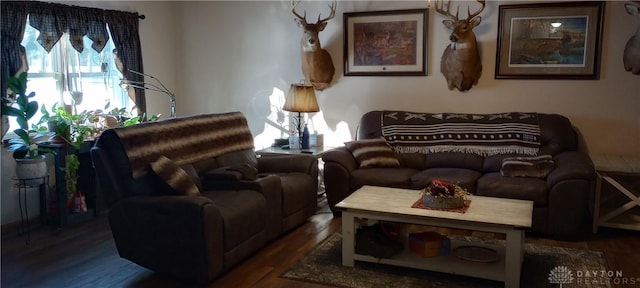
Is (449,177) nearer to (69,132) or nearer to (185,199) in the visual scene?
(185,199)

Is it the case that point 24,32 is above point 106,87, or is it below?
above

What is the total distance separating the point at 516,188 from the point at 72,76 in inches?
155

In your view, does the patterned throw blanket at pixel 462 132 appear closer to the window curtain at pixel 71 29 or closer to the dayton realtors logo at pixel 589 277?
the dayton realtors logo at pixel 589 277

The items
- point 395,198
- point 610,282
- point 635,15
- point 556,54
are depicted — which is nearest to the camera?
point 610,282

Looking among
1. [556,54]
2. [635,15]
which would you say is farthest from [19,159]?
[635,15]

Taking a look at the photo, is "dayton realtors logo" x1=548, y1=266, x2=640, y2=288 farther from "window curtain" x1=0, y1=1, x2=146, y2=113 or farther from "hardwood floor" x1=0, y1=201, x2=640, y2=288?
"window curtain" x1=0, y1=1, x2=146, y2=113

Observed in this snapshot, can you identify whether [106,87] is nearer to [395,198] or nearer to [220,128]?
[220,128]

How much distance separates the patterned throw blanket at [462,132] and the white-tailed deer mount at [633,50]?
83 cm

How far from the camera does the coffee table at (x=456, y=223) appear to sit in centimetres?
301

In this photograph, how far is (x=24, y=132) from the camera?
4020 mm

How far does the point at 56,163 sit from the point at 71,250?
830 millimetres

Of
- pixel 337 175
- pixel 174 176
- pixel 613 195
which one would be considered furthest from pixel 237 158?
pixel 613 195

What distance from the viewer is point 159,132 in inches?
143

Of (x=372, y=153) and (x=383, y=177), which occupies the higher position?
(x=372, y=153)
